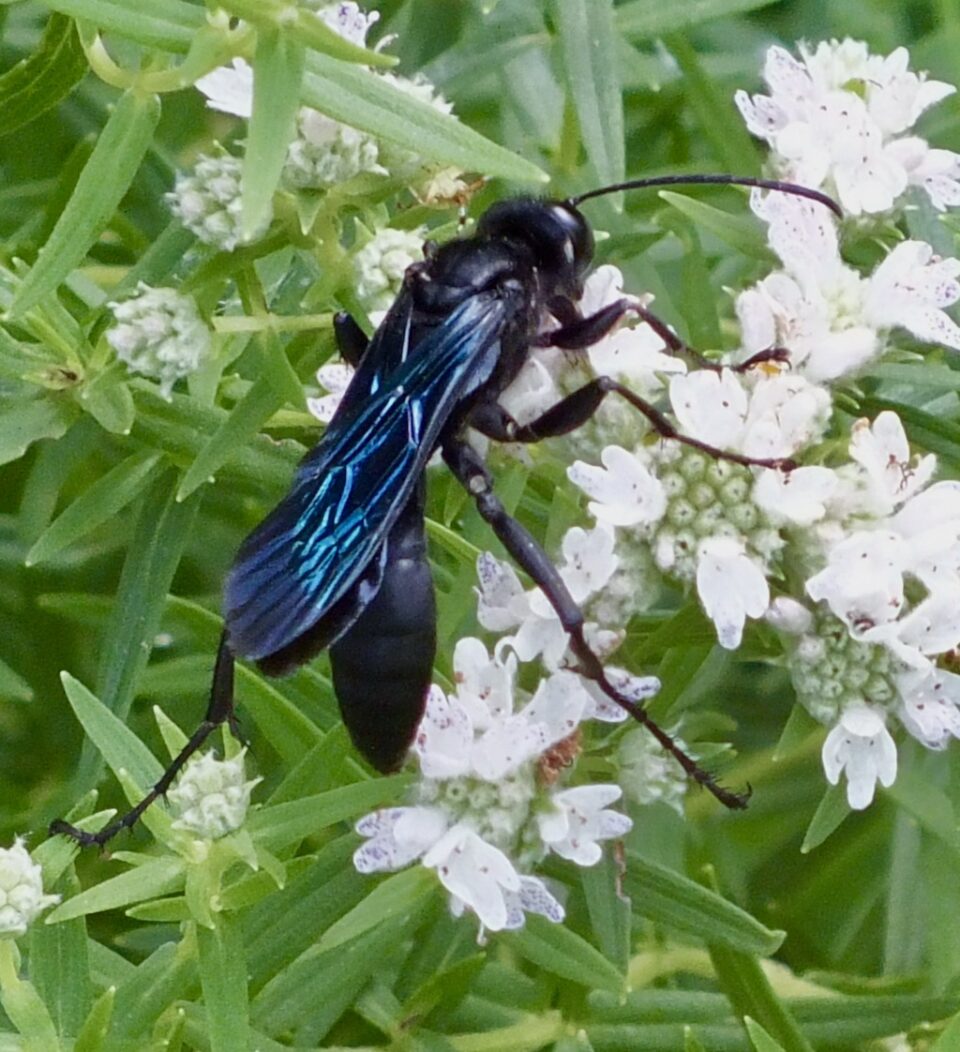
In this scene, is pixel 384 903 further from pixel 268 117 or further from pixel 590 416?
pixel 268 117

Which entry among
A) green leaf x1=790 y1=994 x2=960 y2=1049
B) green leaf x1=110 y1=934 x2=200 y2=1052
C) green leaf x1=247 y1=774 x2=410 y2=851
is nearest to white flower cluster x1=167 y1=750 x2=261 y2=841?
green leaf x1=247 y1=774 x2=410 y2=851

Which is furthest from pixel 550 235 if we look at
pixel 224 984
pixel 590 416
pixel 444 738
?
pixel 224 984

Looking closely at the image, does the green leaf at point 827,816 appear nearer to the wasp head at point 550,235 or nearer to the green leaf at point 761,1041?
the green leaf at point 761,1041

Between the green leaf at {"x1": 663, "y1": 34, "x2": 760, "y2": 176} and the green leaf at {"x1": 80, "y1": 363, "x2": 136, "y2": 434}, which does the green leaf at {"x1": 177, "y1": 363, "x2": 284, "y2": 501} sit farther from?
the green leaf at {"x1": 663, "y1": 34, "x2": 760, "y2": 176}

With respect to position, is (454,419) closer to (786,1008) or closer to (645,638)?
(645,638)

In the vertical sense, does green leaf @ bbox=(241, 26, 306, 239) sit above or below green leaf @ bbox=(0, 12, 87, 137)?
above

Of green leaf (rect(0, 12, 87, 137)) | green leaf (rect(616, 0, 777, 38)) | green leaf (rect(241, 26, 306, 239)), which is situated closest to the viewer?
green leaf (rect(241, 26, 306, 239))

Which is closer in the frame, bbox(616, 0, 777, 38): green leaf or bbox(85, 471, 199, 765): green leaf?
bbox(85, 471, 199, 765): green leaf

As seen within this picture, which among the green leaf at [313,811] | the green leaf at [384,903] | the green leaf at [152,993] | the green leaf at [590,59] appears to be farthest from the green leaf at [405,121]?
the green leaf at [152,993]
